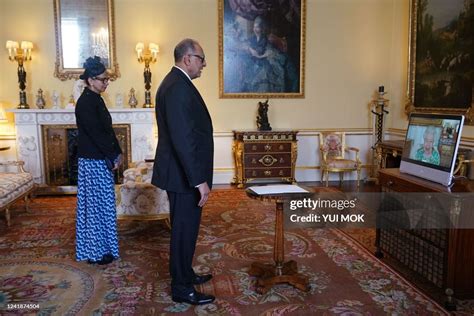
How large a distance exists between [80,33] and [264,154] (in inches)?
138

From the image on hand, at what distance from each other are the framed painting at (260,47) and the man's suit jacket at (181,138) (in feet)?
14.4

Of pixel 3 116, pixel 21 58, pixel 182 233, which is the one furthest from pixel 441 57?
pixel 3 116

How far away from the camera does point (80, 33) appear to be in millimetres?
6602

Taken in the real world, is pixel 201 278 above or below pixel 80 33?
below

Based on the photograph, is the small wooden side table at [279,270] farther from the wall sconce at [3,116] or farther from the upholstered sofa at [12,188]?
the wall sconce at [3,116]

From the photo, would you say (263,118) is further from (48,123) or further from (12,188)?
(12,188)

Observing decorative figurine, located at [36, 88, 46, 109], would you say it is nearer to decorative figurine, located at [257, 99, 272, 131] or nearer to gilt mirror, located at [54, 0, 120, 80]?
gilt mirror, located at [54, 0, 120, 80]

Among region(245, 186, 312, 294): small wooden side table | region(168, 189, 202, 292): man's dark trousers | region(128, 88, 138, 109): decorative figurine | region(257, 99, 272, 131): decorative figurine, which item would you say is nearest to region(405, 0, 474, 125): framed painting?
region(257, 99, 272, 131): decorative figurine

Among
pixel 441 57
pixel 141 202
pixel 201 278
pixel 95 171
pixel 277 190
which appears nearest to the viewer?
pixel 277 190

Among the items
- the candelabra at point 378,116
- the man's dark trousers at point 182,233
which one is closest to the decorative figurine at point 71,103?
the man's dark trousers at point 182,233

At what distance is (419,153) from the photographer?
326cm

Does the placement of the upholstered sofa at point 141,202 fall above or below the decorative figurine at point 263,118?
below

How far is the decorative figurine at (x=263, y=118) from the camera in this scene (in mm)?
6875

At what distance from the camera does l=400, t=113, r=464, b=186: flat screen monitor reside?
2879 millimetres
